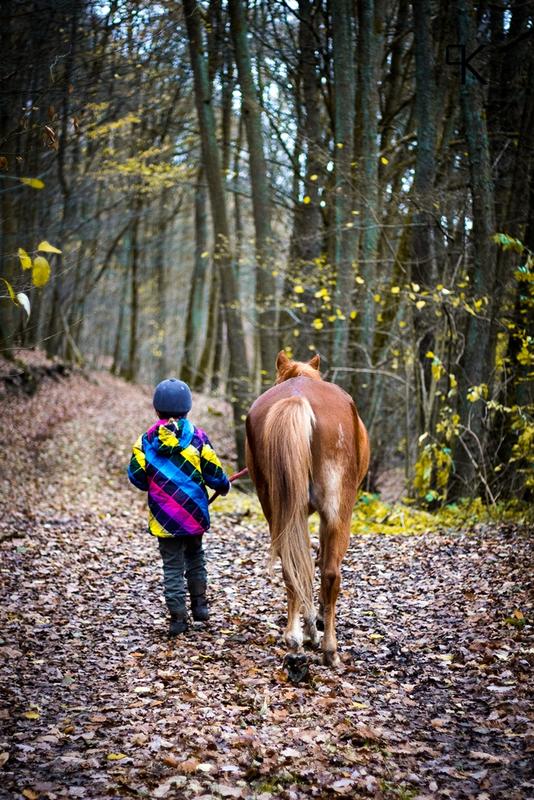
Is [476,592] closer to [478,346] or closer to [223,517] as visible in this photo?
[478,346]

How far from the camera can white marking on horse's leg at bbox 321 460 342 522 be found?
17.1ft

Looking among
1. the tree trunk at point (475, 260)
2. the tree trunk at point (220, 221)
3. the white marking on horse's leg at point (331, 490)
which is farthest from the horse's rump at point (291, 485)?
the tree trunk at point (220, 221)

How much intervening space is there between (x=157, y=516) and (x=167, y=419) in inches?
31.0

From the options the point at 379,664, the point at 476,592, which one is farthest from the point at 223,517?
the point at 379,664

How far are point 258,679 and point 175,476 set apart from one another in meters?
1.72

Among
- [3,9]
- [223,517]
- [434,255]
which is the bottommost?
[223,517]

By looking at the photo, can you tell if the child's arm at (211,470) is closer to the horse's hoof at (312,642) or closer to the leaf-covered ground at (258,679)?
the leaf-covered ground at (258,679)

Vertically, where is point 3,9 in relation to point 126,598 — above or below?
above

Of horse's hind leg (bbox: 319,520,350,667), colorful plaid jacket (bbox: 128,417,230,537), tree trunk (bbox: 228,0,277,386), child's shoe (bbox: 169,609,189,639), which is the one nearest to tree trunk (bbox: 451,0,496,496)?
tree trunk (bbox: 228,0,277,386)

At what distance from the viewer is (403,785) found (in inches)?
145

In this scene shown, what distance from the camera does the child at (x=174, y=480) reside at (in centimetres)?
598

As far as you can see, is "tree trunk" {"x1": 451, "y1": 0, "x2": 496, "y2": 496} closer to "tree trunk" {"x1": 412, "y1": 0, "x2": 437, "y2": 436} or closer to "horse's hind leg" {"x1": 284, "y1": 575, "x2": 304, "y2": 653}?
"tree trunk" {"x1": 412, "y1": 0, "x2": 437, "y2": 436}

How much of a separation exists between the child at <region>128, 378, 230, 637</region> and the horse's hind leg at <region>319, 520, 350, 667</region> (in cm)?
115

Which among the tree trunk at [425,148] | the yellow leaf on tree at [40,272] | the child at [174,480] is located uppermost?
the tree trunk at [425,148]
